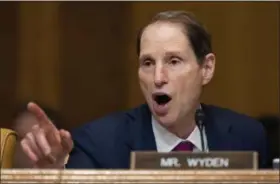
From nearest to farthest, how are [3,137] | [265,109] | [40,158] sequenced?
[40,158], [3,137], [265,109]

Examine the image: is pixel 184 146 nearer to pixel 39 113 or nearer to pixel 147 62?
pixel 147 62

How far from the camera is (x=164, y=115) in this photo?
2.06m

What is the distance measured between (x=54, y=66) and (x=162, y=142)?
266cm

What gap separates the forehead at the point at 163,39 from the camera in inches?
79.7

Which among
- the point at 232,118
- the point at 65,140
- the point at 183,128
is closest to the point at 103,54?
the point at 232,118

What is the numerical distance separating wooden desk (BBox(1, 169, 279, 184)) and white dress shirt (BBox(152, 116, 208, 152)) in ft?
1.76

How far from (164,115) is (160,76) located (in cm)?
12

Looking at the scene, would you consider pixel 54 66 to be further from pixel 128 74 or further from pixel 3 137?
pixel 3 137

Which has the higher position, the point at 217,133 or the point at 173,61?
the point at 173,61

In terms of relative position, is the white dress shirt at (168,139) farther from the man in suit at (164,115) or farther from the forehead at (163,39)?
the forehead at (163,39)

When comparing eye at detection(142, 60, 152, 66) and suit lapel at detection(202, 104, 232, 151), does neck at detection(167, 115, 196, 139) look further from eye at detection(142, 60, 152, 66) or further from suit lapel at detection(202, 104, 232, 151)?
eye at detection(142, 60, 152, 66)

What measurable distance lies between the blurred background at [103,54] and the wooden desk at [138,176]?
3.10 metres

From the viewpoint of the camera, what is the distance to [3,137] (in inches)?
73.5

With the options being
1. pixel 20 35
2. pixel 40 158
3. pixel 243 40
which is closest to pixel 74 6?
pixel 20 35
